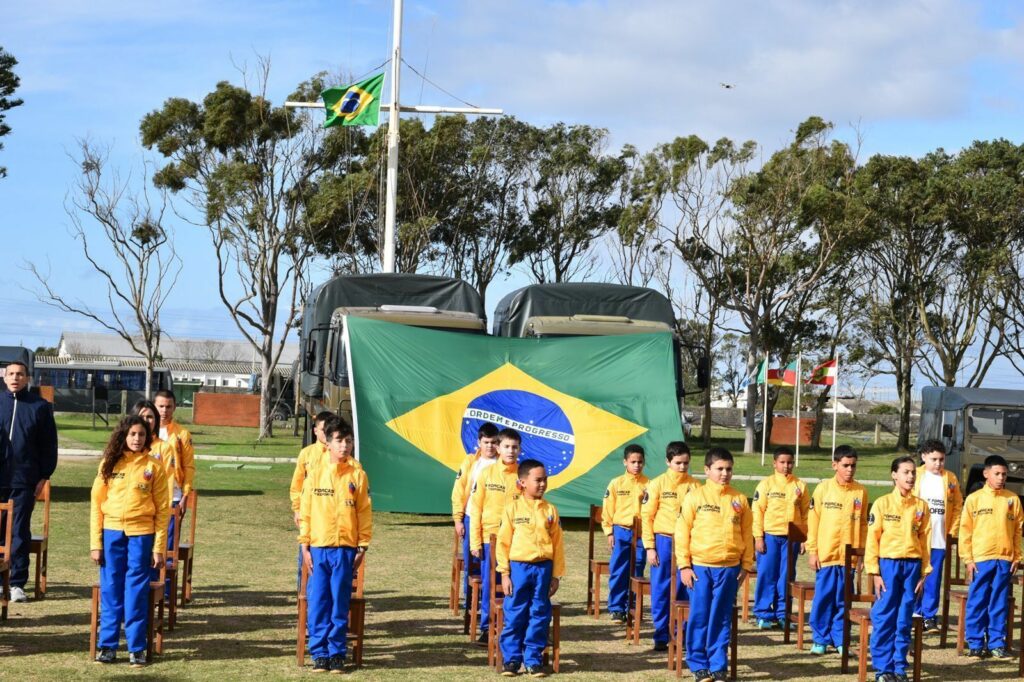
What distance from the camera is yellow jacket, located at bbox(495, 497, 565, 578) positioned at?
29.1 feet

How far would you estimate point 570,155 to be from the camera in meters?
49.3

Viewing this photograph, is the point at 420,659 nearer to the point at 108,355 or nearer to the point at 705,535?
the point at 705,535

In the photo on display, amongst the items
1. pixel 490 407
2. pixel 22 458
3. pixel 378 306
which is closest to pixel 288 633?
pixel 22 458

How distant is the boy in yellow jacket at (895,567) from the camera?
357 inches

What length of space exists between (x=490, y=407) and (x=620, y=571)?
20.6 ft

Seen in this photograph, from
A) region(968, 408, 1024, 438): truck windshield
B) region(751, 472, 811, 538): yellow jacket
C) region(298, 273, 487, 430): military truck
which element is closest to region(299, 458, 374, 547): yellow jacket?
region(751, 472, 811, 538): yellow jacket

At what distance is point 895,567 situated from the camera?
9.21 m

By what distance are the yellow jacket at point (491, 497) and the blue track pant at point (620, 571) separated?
1697mm

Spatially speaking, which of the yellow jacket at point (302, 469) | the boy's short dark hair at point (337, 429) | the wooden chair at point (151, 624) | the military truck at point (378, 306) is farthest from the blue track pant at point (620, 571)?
the military truck at point (378, 306)

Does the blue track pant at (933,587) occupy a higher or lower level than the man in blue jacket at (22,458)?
lower

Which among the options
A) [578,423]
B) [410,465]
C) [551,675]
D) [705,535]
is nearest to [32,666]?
[551,675]

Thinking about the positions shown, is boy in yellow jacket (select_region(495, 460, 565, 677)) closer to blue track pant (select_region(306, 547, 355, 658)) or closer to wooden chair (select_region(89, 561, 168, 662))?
blue track pant (select_region(306, 547, 355, 658))

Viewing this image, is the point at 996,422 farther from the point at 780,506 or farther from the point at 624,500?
the point at 624,500

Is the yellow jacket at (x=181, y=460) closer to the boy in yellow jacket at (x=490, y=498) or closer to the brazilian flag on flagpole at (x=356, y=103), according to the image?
the boy in yellow jacket at (x=490, y=498)
